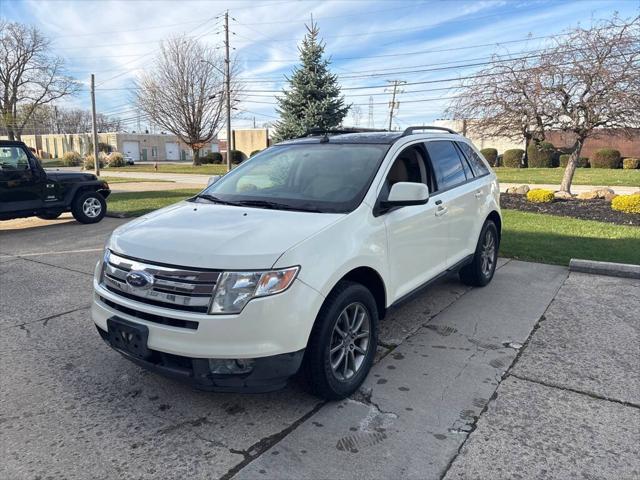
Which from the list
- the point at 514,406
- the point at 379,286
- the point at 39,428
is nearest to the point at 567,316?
the point at 514,406

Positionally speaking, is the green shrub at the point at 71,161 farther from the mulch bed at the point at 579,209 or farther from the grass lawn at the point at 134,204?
the mulch bed at the point at 579,209

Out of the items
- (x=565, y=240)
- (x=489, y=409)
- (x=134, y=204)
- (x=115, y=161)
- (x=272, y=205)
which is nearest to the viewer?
(x=489, y=409)

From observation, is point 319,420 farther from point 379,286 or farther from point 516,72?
point 516,72

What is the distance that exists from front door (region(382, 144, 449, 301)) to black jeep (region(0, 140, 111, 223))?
28.3ft

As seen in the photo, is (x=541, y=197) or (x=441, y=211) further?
(x=541, y=197)

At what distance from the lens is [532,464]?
252 centimetres

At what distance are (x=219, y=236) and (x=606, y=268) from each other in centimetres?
546

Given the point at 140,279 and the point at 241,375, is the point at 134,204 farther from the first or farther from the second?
the point at 241,375

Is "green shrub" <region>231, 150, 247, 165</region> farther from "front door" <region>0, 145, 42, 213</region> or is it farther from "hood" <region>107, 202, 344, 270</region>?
"hood" <region>107, 202, 344, 270</region>

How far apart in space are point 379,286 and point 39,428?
2.40 metres

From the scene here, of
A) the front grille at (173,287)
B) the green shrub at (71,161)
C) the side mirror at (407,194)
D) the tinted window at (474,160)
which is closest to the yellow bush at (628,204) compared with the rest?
the tinted window at (474,160)

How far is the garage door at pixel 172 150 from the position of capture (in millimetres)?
82225

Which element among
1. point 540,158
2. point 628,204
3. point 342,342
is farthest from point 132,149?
point 342,342

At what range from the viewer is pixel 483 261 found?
221 inches
